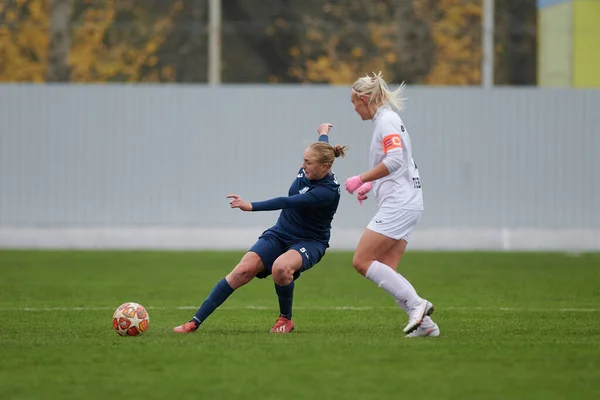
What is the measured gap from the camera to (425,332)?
10.0 meters

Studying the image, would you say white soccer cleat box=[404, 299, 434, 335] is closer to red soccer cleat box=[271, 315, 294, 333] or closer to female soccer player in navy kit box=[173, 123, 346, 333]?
female soccer player in navy kit box=[173, 123, 346, 333]

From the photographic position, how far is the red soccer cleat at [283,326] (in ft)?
34.8

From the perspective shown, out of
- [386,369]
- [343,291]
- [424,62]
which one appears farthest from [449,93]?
[386,369]

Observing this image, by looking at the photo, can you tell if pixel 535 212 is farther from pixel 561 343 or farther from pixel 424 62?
pixel 561 343

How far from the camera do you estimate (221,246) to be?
24.7 meters

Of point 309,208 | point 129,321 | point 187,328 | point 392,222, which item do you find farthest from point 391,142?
point 129,321

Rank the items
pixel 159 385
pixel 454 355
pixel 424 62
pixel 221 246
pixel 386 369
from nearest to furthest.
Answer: pixel 159 385 → pixel 386 369 → pixel 454 355 → pixel 221 246 → pixel 424 62

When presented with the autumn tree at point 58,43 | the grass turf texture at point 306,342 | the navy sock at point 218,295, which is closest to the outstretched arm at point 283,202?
the navy sock at point 218,295

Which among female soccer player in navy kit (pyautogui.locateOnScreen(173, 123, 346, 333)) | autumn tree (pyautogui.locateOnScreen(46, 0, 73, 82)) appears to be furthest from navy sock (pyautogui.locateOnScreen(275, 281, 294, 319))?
autumn tree (pyautogui.locateOnScreen(46, 0, 73, 82))

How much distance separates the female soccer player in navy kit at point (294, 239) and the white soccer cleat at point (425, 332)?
1.05 meters

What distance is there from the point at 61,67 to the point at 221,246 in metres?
5.29

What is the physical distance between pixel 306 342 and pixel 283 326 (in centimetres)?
103

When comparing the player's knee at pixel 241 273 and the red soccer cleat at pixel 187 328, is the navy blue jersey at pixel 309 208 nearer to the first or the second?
the player's knee at pixel 241 273

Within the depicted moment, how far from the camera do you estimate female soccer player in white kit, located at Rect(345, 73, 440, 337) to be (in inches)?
385
